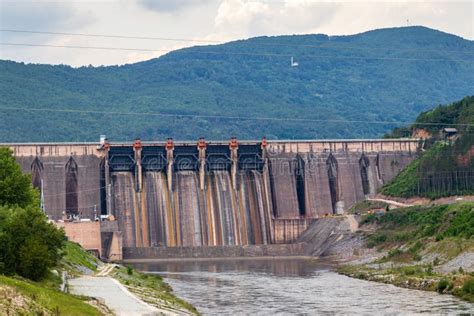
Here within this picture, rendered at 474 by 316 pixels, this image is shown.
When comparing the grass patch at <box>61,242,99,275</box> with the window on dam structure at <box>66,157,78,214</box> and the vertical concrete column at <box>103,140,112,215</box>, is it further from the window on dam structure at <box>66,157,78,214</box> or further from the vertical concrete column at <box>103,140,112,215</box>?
the window on dam structure at <box>66,157,78,214</box>

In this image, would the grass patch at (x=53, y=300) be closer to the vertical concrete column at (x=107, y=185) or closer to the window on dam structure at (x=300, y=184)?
the vertical concrete column at (x=107, y=185)

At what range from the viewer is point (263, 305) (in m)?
85.2

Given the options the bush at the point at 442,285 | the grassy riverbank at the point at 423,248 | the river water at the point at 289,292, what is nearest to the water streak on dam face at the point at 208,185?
the grassy riverbank at the point at 423,248

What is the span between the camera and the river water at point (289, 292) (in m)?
81.2

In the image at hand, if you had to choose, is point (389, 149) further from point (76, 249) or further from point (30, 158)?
point (76, 249)

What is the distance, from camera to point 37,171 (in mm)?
142250

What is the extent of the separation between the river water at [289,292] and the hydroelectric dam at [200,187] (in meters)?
13.3

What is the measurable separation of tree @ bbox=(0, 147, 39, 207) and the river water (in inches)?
537

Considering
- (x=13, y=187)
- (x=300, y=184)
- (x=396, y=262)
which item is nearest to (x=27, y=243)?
(x=13, y=187)

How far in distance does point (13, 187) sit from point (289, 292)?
2242cm

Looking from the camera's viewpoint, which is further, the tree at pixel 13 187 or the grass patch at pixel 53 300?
the tree at pixel 13 187

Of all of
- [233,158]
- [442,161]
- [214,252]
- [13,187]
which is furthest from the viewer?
[233,158]

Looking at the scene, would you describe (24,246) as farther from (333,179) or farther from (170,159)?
(333,179)

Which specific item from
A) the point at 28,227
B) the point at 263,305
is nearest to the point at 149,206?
the point at 263,305
